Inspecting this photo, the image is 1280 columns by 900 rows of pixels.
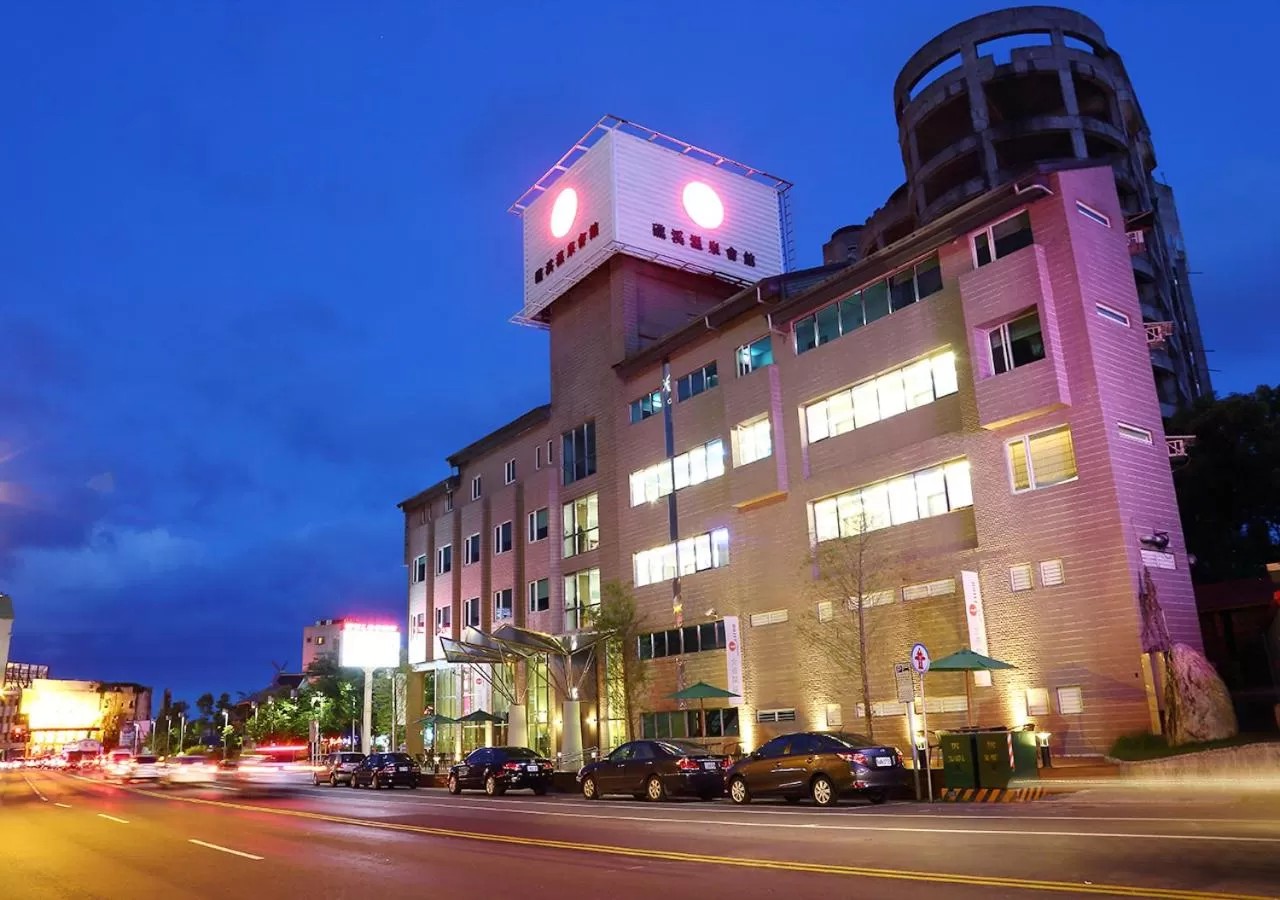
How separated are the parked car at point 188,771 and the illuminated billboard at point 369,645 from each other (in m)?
10.7

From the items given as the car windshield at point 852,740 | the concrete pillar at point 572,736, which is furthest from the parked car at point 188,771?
the car windshield at point 852,740

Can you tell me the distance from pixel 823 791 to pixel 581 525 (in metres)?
26.3

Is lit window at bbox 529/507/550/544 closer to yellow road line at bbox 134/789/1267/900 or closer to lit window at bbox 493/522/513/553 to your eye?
lit window at bbox 493/522/513/553

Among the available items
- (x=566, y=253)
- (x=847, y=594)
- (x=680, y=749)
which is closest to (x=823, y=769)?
(x=680, y=749)

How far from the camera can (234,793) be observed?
111 feet

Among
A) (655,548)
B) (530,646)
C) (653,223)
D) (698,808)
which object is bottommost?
(698,808)

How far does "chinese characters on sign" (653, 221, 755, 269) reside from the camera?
45531 mm

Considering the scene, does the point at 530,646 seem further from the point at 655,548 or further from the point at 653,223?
the point at 653,223

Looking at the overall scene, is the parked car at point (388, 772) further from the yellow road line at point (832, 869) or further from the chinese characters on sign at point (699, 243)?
the chinese characters on sign at point (699, 243)

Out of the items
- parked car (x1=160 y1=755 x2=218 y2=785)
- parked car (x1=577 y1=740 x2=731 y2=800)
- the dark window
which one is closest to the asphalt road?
parked car (x1=577 y1=740 x2=731 y2=800)

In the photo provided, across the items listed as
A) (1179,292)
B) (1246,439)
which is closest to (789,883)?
(1246,439)

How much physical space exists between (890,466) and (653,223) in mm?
20130

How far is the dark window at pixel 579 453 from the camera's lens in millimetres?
44844

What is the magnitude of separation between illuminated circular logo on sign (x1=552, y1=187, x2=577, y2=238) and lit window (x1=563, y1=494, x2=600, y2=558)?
13370 millimetres
